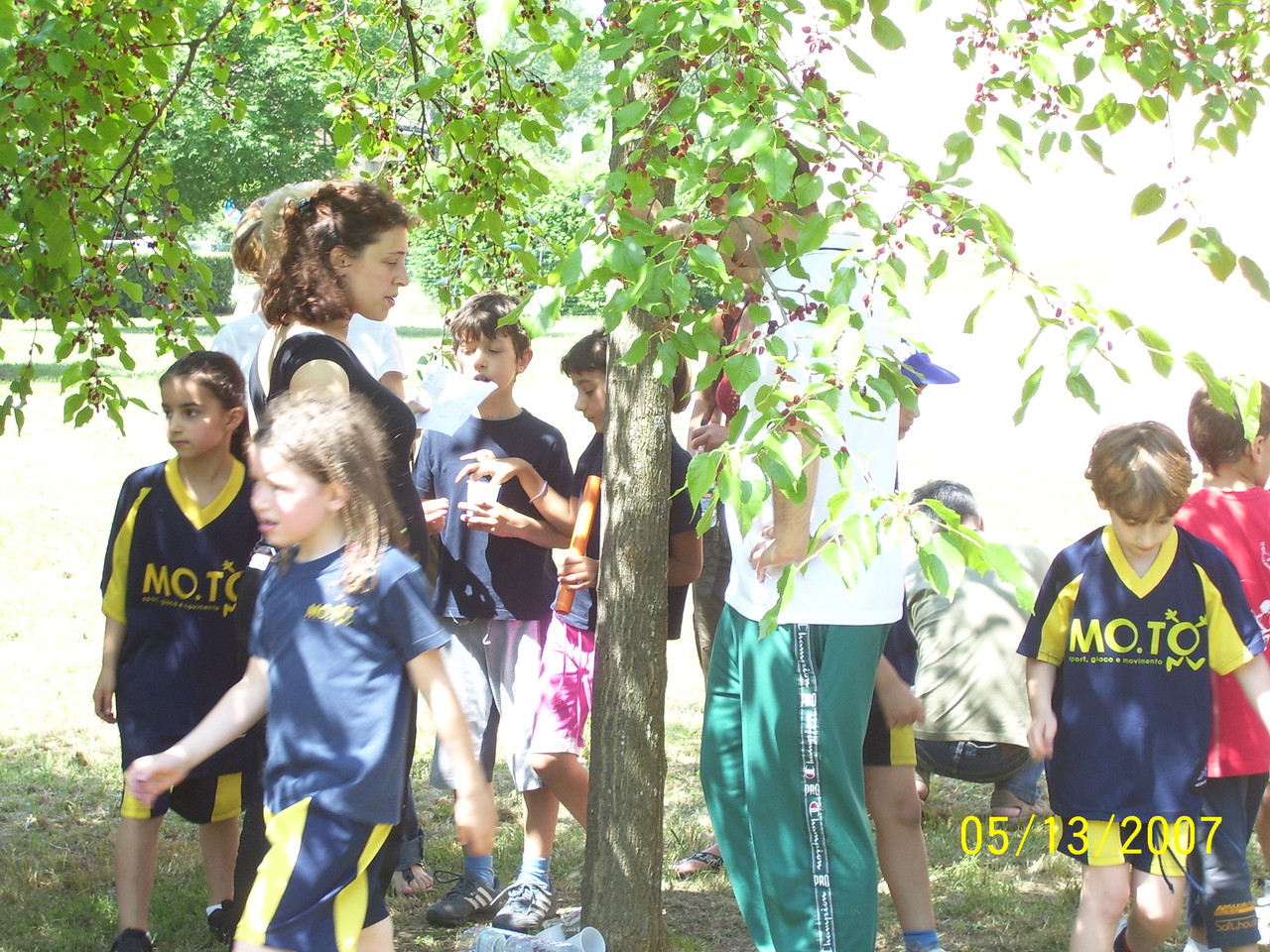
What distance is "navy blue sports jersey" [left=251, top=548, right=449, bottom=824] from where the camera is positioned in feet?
7.89

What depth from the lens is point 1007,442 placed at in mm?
14656

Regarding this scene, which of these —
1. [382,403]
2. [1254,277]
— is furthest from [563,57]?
[1254,277]

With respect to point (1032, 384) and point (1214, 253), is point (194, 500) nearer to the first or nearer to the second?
point (1032, 384)

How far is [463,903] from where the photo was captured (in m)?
3.65

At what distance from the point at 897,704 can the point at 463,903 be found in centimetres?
145

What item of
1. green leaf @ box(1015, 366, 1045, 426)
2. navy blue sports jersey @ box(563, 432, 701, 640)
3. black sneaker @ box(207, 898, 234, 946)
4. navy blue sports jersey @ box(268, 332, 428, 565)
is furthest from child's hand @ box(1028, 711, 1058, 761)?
black sneaker @ box(207, 898, 234, 946)

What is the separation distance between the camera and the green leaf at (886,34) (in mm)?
2557

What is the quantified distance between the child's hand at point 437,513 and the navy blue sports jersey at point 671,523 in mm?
400

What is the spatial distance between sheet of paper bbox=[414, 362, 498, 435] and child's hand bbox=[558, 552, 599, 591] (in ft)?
1.66

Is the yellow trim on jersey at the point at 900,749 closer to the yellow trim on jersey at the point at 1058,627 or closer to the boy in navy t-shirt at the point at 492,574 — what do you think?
the yellow trim on jersey at the point at 1058,627

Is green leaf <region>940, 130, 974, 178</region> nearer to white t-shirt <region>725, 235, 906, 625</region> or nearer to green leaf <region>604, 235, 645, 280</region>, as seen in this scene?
white t-shirt <region>725, 235, 906, 625</region>

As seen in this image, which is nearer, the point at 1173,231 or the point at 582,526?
the point at 1173,231

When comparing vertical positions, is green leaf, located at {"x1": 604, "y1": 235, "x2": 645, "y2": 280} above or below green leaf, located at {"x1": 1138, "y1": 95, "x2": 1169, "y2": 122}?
below

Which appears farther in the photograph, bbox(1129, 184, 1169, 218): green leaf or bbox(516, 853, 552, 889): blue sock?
bbox(516, 853, 552, 889): blue sock
